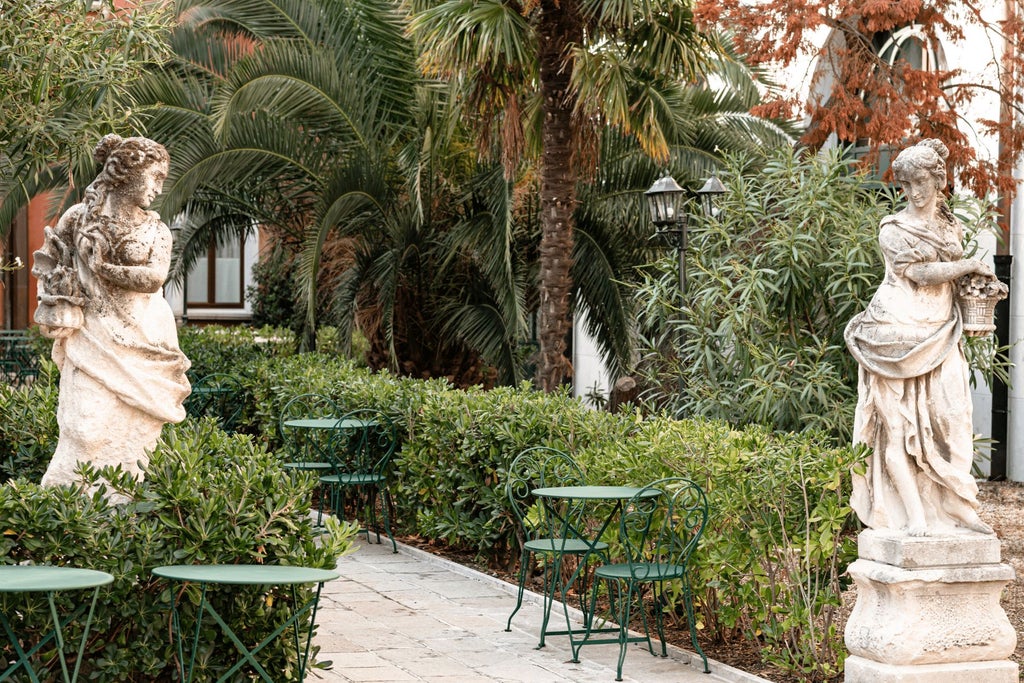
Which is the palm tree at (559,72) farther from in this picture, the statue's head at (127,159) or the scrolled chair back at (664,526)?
the statue's head at (127,159)

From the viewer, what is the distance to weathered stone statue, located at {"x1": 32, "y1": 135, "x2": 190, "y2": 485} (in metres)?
5.80

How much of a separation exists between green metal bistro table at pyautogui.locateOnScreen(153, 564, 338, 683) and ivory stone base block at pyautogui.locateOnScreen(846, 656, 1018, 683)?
247cm

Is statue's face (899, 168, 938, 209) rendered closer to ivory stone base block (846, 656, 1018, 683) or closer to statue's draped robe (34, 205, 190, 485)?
ivory stone base block (846, 656, 1018, 683)

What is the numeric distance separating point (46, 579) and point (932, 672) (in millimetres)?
3764

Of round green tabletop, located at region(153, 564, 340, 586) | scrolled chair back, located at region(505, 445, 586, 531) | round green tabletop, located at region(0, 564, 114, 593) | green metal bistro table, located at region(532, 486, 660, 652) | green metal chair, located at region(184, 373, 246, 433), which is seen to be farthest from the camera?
green metal chair, located at region(184, 373, 246, 433)

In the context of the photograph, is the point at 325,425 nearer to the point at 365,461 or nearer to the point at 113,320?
the point at 365,461

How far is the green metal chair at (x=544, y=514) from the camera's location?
23.6ft

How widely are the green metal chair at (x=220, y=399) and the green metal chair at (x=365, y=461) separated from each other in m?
2.64

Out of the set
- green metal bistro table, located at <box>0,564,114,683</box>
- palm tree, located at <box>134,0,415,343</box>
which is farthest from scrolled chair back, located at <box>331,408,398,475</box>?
green metal bistro table, located at <box>0,564,114,683</box>

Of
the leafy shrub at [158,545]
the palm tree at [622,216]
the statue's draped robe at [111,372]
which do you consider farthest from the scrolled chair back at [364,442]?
the leafy shrub at [158,545]

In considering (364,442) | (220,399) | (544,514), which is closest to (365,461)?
(364,442)

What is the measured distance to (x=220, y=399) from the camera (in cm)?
1355

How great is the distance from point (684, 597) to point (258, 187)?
1015 cm

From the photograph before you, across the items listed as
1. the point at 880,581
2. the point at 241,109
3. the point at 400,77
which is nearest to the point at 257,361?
the point at 241,109
